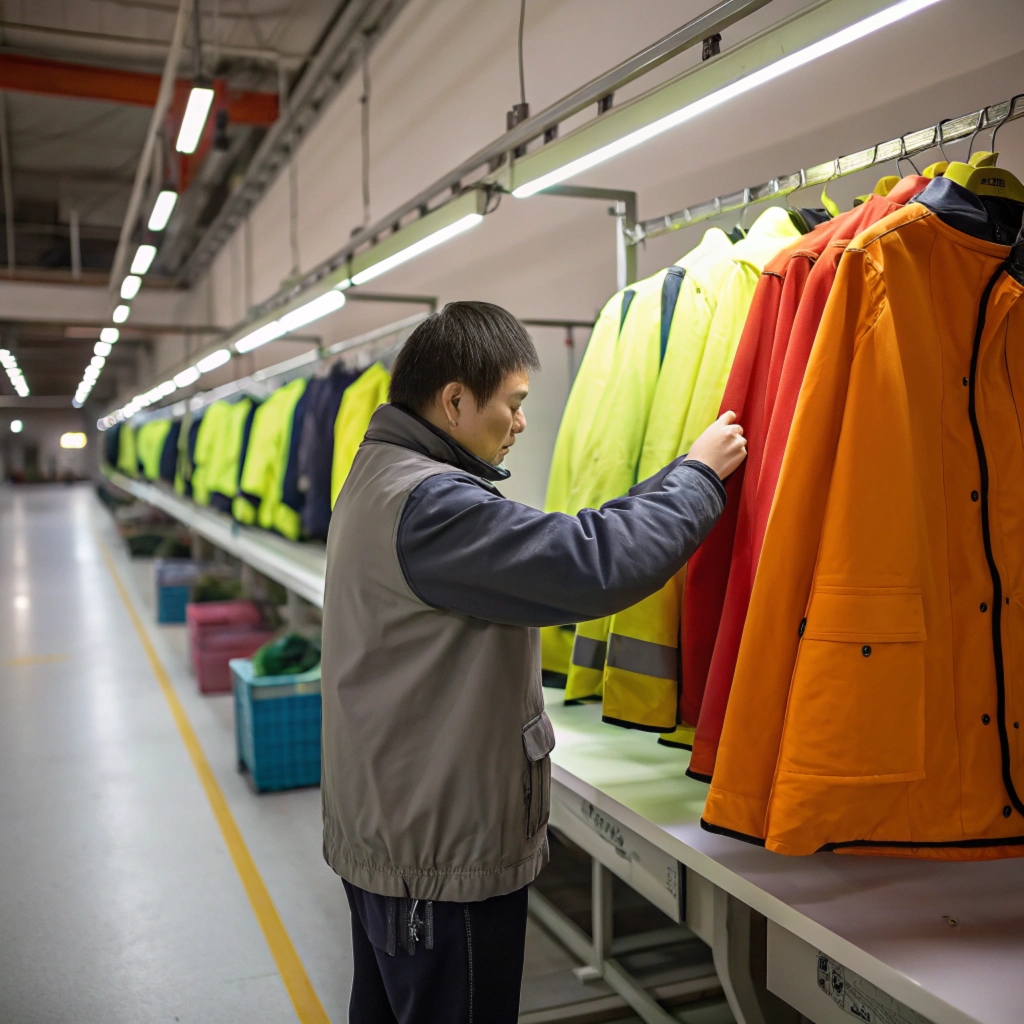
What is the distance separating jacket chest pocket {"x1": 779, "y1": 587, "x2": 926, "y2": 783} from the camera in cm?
147

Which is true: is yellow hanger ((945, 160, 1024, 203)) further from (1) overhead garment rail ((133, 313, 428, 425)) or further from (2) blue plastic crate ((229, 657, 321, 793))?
(2) blue plastic crate ((229, 657, 321, 793))

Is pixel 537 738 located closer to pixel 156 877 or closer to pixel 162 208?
pixel 156 877

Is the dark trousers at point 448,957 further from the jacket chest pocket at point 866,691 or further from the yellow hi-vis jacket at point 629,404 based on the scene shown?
the yellow hi-vis jacket at point 629,404

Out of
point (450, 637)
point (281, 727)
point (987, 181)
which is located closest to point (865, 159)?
point (987, 181)

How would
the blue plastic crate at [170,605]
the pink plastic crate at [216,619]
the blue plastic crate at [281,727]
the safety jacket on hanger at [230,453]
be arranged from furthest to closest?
the blue plastic crate at [170,605] < the safety jacket on hanger at [230,453] < the pink plastic crate at [216,619] < the blue plastic crate at [281,727]

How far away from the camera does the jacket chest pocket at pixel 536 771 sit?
1.56m

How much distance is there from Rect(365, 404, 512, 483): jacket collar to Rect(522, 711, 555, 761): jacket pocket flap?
1.40 feet

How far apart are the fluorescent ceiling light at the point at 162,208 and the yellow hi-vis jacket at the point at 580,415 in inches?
132

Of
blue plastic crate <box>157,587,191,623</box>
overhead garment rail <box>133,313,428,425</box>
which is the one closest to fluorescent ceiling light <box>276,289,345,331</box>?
overhead garment rail <box>133,313,428,425</box>

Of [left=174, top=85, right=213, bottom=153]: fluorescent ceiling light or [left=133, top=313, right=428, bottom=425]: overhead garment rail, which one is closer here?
[left=174, top=85, right=213, bottom=153]: fluorescent ceiling light

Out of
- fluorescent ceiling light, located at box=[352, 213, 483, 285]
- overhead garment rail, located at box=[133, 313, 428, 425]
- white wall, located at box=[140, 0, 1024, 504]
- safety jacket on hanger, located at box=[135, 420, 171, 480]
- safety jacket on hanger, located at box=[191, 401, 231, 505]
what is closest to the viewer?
white wall, located at box=[140, 0, 1024, 504]

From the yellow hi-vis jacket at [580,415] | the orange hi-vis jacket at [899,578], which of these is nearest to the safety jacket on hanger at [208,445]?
the yellow hi-vis jacket at [580,415]

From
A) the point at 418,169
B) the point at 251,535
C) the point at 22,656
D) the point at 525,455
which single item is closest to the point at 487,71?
the point at 418,169

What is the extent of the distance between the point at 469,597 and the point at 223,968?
233 cm
